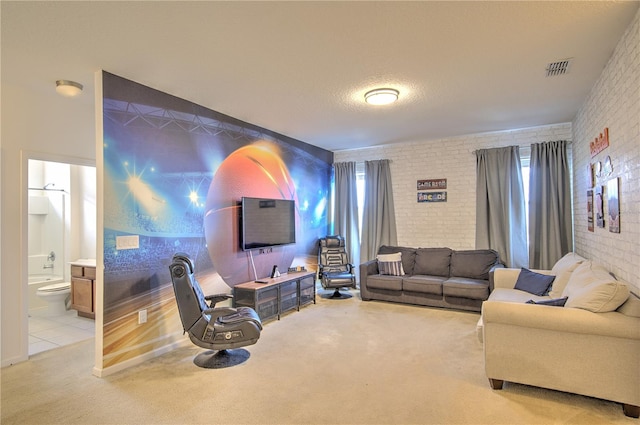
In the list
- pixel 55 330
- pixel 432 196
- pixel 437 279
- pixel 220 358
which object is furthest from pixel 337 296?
pixel 55 330

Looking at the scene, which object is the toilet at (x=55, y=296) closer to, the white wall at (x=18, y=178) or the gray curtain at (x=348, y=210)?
the white wall at (x=18, y=178)

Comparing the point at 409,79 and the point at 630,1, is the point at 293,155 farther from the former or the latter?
the point at 630,1

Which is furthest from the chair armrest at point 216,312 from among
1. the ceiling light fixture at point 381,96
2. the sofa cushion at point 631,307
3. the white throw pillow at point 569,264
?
the white throw pillow at point 569,264

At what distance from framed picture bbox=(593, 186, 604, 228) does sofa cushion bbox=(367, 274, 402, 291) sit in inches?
101

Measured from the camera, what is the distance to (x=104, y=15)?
2.30 metres

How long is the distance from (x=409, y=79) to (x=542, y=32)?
114 centimetres

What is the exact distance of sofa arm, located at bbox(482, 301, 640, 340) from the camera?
92.3 inches

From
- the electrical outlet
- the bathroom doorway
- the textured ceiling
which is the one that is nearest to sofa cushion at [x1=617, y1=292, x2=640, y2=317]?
the textured ceiling

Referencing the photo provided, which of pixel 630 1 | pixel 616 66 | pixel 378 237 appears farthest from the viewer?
pixel 378 237

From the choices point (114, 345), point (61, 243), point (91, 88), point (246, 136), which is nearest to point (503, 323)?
point (114, 345)

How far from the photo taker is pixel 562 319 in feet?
8.18

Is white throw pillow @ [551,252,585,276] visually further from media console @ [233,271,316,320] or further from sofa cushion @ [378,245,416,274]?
media console @ [233,271,316,320]

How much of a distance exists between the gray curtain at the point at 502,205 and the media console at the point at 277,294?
2831 millimetres

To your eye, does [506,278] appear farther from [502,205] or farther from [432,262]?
[502,205]
